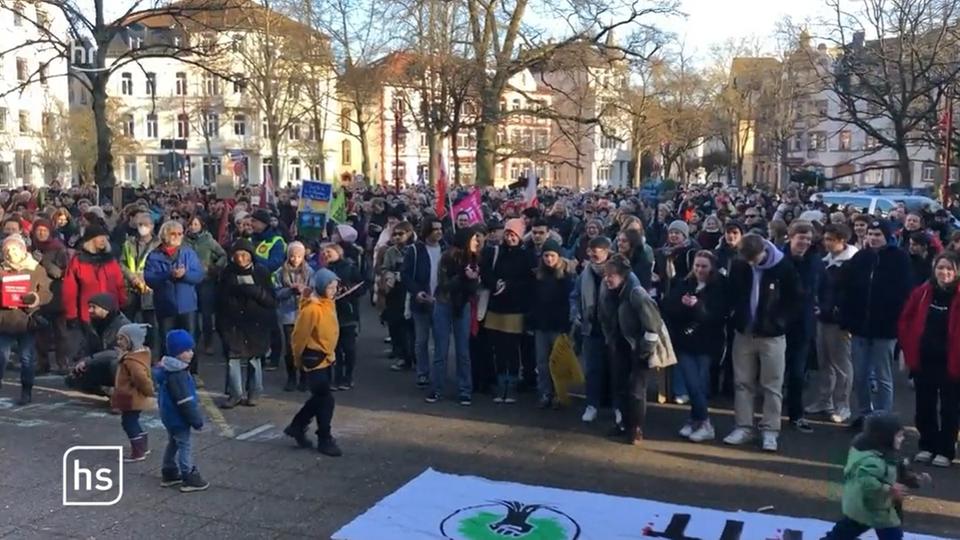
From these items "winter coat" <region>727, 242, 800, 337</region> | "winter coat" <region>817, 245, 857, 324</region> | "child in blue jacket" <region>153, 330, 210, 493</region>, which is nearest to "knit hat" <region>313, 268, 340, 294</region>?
"child in blue jacket" <region>153, 330, 210, 493</region>

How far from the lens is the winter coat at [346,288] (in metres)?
9.84

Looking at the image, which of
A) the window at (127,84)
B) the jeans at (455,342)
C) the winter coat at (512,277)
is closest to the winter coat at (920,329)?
the winter coat at (512,277)

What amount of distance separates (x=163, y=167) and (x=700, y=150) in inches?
2116

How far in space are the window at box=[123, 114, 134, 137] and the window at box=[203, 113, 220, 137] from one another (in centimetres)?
587

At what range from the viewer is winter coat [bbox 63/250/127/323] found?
31.3 feet

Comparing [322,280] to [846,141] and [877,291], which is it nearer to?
[877,291]

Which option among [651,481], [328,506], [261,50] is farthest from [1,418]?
[261,50]

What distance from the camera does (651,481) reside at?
6.99 m

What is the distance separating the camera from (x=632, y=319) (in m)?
7.76

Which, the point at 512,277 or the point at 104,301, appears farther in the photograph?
the point at 512,277

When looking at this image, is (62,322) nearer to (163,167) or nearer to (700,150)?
(163,167)

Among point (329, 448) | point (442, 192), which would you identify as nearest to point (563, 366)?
point (329, 448)

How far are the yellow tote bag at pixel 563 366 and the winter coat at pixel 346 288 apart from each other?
88.9 inches

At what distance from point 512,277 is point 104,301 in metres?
3.85
